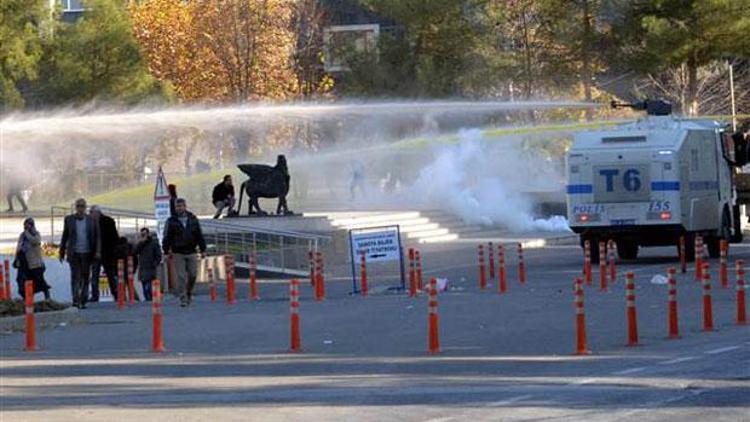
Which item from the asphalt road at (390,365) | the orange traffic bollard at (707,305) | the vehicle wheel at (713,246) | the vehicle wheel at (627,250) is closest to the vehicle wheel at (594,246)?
the vehicle wheel at (627,250)

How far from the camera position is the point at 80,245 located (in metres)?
25.7

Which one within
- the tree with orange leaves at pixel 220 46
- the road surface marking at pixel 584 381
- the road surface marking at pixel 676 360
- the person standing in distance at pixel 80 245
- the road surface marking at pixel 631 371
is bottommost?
the road surface marking at pixel 676 360

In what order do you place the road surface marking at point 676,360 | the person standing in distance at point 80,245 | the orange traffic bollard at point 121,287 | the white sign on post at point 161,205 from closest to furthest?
the road surface marking at point 676,360
the person standing in distance at point 80,245
the orange traffic bollard at point 121,287
the white sign on post at point 161,205

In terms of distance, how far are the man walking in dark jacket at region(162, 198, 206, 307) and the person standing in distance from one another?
51.3 inches

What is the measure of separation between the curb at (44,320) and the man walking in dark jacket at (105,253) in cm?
225

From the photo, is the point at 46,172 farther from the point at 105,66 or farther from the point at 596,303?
the point at 596,303

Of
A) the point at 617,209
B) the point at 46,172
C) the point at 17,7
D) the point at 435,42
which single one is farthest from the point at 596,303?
the point at 46,172

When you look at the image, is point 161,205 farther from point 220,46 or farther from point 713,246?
point 220,46

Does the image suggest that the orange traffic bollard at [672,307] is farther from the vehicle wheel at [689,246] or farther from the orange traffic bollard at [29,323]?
the vehicle wheel at [689,246]

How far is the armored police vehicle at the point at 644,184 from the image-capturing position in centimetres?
3325

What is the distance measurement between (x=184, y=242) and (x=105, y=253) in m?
3.25

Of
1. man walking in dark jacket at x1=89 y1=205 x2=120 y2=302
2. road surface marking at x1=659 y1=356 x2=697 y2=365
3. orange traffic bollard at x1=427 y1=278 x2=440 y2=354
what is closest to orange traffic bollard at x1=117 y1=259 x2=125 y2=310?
man walking in dark jacket at x1=89 y1=205 x2=120 y2=302

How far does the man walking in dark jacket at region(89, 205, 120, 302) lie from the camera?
2638 centimetres

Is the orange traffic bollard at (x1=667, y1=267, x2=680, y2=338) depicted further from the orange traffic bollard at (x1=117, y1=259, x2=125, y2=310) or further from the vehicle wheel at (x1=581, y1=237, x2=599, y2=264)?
the vehicle wheel at (x1=581, y1=237, x2=599, y2=264)
